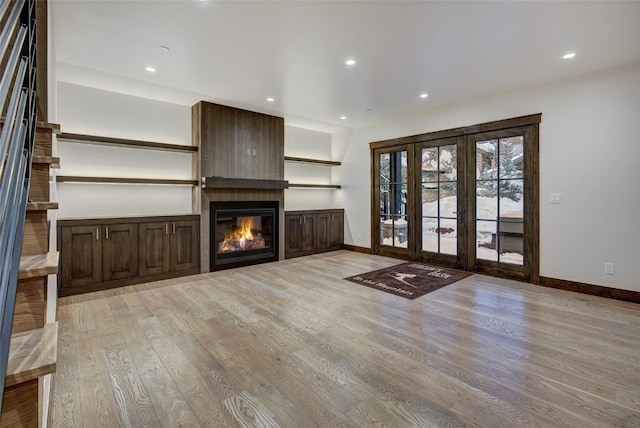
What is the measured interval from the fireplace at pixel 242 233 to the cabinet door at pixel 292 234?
258 millimetres

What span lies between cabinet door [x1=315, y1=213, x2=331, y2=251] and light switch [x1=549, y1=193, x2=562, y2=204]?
393 centimetres

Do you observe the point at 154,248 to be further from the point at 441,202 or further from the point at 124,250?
the point at 441,202

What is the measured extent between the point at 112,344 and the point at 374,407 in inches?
85.3

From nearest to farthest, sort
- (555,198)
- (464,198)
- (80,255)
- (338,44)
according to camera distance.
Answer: (338,44) < (80,255) < (555,198) < (464,198)

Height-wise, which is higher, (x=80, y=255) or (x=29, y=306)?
(x=29, y=306)

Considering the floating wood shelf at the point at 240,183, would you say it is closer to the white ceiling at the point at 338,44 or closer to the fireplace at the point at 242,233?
the fireplace at the point at 242,233

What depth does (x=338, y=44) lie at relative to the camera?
3.17m

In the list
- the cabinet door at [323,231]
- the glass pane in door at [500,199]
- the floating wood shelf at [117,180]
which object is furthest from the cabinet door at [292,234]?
the glass pane in door at [500,199]

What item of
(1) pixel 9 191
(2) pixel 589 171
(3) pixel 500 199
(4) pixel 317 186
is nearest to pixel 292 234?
(4) pixel 317 186

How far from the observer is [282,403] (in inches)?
74.9

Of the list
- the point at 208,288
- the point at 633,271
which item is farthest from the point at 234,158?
the point at 633,271

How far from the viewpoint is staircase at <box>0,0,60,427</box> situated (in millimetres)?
649

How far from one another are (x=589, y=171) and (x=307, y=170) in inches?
189

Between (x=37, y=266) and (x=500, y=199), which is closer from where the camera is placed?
(x=37, y=266)
